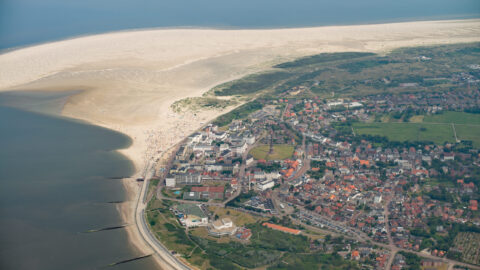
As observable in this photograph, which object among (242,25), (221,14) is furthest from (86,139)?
(221,14)

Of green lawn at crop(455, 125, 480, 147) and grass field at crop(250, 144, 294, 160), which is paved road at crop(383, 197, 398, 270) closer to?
grass field at crop(250, 144, 294, 160)

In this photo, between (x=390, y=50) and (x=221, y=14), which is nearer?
(x=390, y=50)

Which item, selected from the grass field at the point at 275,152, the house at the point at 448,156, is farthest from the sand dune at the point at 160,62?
the house at the point at 448,156

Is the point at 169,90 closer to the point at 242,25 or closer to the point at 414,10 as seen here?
the point at 242,25

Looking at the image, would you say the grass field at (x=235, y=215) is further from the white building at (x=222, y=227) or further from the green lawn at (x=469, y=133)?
the green lawn at (x=469, y=133)

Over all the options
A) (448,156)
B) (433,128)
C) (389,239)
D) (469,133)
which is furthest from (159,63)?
(389,239)

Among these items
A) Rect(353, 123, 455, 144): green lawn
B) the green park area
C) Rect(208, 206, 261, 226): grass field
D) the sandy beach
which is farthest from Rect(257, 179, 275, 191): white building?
Rect(353, 123, 455, 144): green lawn
